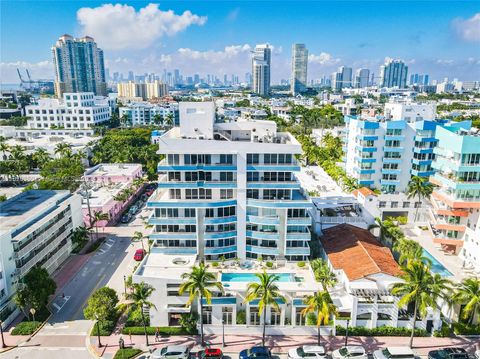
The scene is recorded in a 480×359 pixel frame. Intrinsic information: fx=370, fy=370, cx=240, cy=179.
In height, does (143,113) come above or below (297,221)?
above

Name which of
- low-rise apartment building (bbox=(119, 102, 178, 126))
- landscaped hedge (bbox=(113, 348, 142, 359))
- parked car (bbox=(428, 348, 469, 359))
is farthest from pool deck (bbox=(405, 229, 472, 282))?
low-rise apartment building (bbox=(119, 102, 178, 126))

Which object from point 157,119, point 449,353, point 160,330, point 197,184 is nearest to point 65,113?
point 157,119

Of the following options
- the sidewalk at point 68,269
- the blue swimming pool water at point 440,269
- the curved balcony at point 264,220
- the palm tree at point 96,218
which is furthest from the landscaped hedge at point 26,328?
the blue swimming pool water at point 440,269

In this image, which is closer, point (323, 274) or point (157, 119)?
point (323, 274)

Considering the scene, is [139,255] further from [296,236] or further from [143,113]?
[143,113]

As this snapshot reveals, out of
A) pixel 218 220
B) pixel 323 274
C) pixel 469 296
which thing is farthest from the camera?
pixel 218 220

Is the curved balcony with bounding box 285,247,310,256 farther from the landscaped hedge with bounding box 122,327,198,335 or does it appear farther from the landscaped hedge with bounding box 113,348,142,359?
the landscaped hedge with bounding box 113,348,142,359

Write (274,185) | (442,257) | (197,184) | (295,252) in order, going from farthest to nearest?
(442,257) → (295,252) → (274,185) → (197,184)
